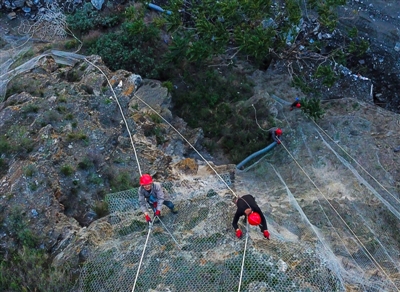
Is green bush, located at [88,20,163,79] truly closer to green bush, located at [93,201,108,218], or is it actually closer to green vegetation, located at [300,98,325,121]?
green vegetation, located at [300,98,325,121]

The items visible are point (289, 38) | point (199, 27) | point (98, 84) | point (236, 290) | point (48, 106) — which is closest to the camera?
→ point (236, 290)

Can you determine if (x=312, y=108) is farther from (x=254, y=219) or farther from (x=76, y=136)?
(x=76, y=136)

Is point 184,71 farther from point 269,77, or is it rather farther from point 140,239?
point 140,239

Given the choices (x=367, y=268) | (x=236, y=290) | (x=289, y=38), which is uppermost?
(x=289, y=38)

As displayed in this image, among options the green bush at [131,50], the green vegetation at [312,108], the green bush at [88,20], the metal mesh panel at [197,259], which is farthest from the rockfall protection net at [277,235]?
the green bush at [88,20]

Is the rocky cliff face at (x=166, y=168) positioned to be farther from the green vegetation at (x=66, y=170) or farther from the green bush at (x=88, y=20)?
the green bush at (x=88, y=20)

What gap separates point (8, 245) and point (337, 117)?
8668mm

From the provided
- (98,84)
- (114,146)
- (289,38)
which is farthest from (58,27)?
(289,38)

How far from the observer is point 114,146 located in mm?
9648

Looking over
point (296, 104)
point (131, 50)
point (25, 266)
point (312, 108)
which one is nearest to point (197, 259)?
point (25, 266)

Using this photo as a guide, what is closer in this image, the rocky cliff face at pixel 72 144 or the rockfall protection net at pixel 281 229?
the rockfall protection net at pixel 281 229

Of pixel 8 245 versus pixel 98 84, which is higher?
pixel 98 84

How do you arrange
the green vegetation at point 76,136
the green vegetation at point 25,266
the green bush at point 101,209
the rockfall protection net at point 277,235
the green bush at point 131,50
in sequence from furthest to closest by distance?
the green bush at point 131,50 < the green vegetation at point 76,136 < the green bush at point 101,209 < the rockfall protection net at point 277,235 < the green vegetation at point 25,266

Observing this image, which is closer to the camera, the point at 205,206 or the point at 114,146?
the point at 205,206
